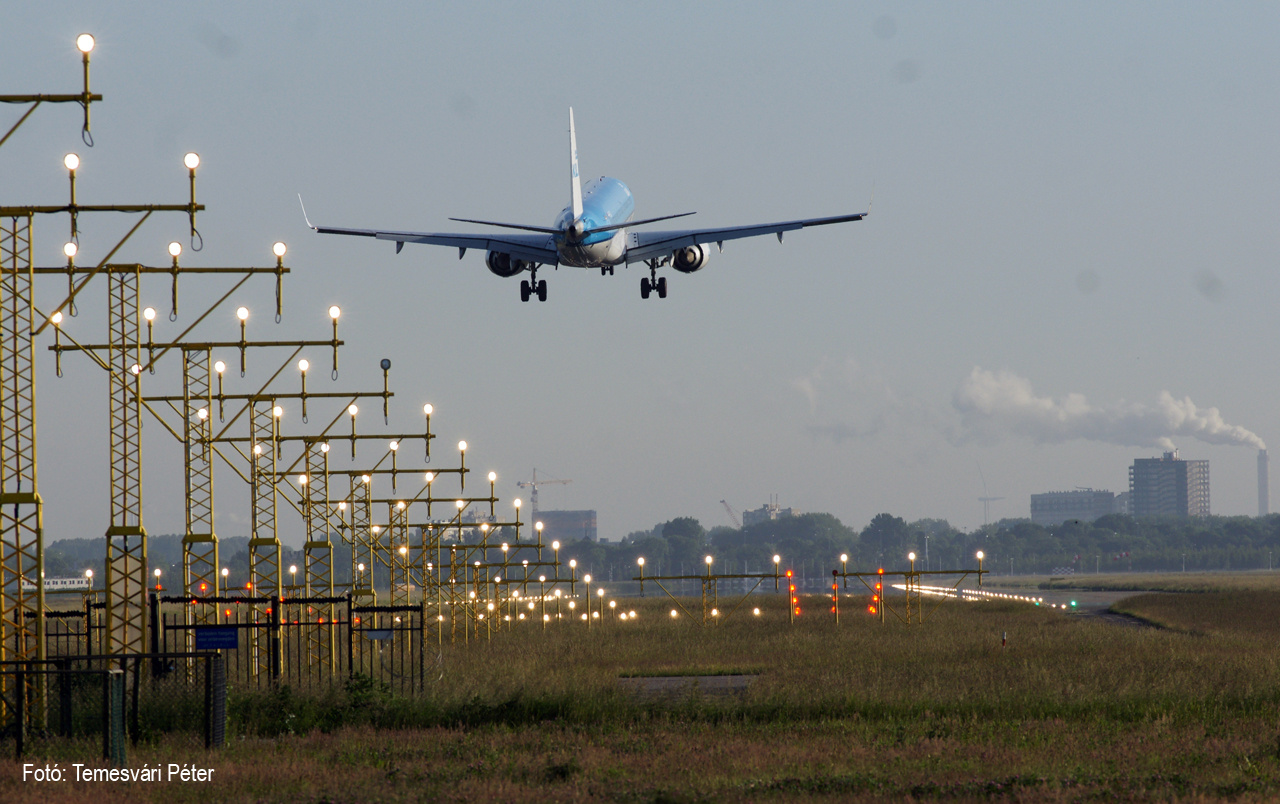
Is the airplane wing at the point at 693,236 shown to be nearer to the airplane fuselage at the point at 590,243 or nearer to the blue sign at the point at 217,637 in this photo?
the airplane fuselage at the point at 590,243

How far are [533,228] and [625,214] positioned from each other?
23.1 metres

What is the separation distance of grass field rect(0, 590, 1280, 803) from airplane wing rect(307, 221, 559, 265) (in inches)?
651

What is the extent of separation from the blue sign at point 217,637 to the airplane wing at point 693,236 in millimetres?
27795

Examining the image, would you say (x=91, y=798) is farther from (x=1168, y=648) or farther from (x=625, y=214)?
(x=625, y=214)

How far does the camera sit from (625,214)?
6694 centimetres

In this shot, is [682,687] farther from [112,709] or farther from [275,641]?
[112,709]

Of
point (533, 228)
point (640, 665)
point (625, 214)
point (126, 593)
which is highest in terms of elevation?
point (625, 214)

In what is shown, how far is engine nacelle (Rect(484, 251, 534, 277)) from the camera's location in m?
51.9

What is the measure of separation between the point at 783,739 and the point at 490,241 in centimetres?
3124

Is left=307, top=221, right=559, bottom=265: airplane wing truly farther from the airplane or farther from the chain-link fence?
the chain-link fence

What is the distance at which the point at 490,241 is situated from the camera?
50250 millimetres

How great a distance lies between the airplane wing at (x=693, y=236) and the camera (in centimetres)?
4859

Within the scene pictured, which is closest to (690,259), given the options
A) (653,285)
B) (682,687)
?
(653,285)

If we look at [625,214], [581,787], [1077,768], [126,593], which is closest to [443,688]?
[126,593]
